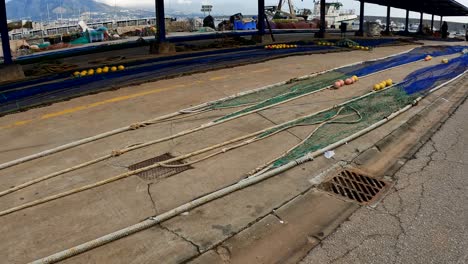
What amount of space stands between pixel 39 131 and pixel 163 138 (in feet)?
8.44

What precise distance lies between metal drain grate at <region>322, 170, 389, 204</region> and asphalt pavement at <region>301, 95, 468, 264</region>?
20cm

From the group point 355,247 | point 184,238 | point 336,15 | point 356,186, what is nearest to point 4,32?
point 184,238

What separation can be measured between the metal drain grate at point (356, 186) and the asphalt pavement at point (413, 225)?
7.7 inches

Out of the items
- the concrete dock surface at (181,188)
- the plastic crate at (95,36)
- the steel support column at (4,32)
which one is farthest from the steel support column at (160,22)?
the plastic crate at (95,36)

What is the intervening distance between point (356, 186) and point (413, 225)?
116 centimetres

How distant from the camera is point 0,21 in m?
12.4

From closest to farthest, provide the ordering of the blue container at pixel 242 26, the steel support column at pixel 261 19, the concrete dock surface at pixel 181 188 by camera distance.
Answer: the concrete dock surface at pixel 181 188
the steel support column at pixel 261 19
the blue container at pixel 242 26

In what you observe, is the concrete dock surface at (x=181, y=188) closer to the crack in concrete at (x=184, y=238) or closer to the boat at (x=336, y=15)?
the crack in concrete at (x=184, y=238)

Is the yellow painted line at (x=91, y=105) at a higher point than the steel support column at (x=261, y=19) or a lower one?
lower

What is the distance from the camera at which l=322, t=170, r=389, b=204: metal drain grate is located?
5262 millimetres

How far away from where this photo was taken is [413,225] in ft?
14.7

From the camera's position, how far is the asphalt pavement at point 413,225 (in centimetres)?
394

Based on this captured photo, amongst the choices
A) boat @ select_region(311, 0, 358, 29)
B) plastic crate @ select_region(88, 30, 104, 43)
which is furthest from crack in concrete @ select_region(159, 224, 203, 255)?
boat @ select_region(311, 0, 358, 29)

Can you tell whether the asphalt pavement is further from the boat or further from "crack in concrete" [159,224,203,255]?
the boat
